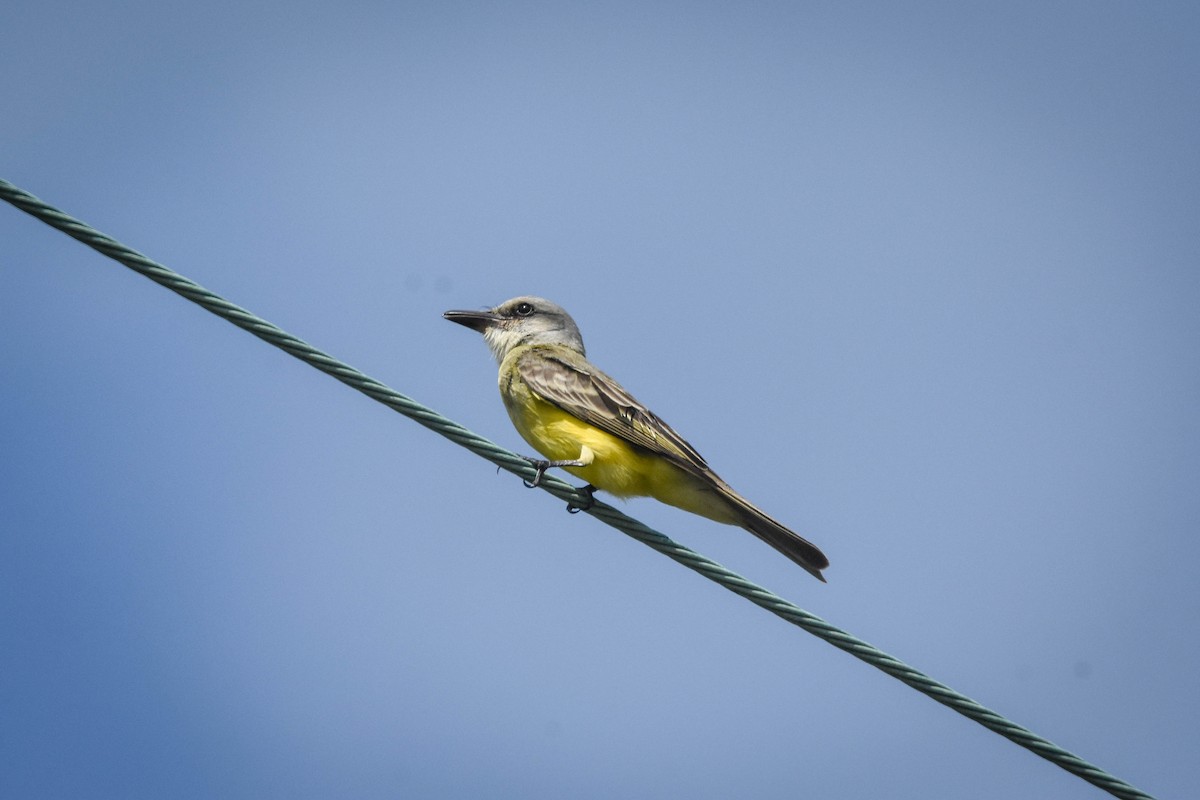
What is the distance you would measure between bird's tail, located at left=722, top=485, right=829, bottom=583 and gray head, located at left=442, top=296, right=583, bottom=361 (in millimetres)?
2757

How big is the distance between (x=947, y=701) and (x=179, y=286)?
3.60 metres

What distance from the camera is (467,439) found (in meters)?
6.05

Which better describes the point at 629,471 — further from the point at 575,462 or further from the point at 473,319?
Answer: the point at 473,319

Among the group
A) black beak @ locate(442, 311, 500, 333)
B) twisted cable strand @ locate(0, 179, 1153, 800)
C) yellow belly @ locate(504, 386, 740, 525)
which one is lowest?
twisted cable strand @ locate(0, 179, 1153, 800)

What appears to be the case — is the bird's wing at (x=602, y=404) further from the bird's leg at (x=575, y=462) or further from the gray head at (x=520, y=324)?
the gray head at (x=520, y=324)

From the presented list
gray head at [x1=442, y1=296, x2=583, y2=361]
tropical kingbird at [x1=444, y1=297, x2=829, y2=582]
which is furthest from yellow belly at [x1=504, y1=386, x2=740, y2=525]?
gray head at [x1=442, y1=296, x2=583, y2=361]

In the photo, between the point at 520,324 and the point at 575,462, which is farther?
the point at 520,324

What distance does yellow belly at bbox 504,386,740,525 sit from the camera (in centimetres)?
798

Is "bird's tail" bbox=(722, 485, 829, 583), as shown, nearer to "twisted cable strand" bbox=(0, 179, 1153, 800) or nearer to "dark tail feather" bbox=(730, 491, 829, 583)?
"dark tail feather" bbox=(730, 491, 829, 583)

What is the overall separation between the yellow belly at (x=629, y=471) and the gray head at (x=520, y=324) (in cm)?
179

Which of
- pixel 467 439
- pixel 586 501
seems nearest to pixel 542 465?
pixel 586 501

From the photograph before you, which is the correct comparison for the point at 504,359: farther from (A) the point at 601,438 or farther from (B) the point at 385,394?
(B) the point at 385,394

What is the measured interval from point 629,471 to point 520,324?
8.14 ft

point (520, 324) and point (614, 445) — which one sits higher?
point (520, 324)
